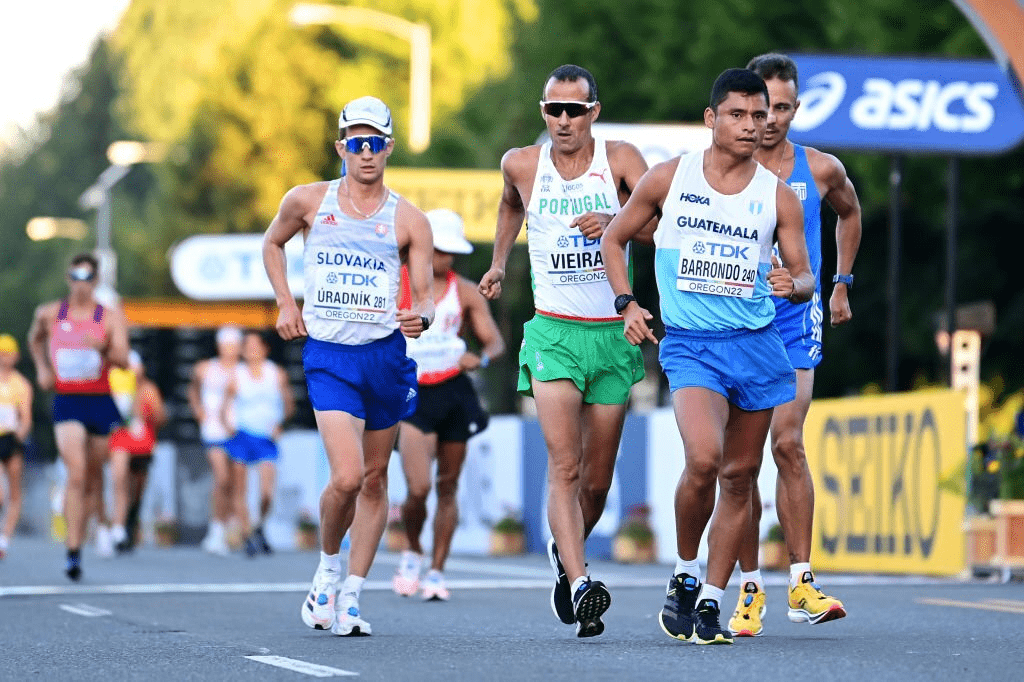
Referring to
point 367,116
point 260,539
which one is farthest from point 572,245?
point 260,539

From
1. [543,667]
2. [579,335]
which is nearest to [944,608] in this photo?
[579,335]

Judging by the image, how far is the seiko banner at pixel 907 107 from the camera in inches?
818

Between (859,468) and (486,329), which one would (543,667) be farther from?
(859,468)

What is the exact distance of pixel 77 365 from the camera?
16.0 meters

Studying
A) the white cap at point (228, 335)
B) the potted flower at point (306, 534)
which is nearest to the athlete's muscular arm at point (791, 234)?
the white cap at point (228, 335)

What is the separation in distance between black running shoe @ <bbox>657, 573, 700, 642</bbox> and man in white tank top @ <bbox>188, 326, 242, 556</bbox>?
46.1 feet

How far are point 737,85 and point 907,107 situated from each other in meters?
12.3

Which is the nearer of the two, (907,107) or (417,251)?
(417,251)

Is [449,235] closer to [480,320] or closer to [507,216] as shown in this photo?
[480,320]

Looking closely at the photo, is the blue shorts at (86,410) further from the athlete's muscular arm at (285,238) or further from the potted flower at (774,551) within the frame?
the athlete's muscular arm at (285,238)

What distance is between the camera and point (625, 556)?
2027 centimetres

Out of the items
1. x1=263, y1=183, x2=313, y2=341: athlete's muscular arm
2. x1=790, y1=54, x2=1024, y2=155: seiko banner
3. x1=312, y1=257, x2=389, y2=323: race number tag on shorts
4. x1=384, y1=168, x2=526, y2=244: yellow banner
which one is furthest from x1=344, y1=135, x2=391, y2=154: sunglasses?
x1=384, y1=168, x2=526, y2=244: yellow banner

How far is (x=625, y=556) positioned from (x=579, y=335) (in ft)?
35.8

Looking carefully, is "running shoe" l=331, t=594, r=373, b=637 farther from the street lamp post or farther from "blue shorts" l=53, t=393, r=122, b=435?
the street lamp post
